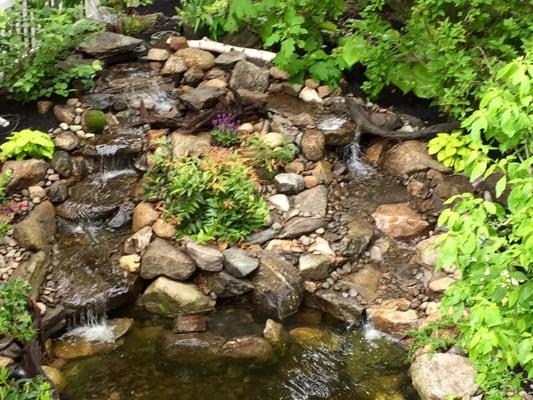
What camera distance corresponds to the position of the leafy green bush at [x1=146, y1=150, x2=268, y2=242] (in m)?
6.24

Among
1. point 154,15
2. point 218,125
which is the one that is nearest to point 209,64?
point 218,125

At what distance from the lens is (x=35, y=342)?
507cm

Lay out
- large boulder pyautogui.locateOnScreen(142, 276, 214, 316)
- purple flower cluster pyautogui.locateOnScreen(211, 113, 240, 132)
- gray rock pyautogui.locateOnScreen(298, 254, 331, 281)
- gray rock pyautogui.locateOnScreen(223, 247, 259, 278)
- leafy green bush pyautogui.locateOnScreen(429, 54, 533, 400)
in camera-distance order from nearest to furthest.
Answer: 1. leafy green bush pyautogui.locateOnScreen(429, 54, 533, 400)
2. large boulder pyautogui.locateOnScreen(142, 276, 214, 316)
3. gray rock pyautogui.locateOnScreen(223, 247, 259, 278)
4. gray rock pyautogui.locateOnScreen(298, 254, 331, 281)
5. purple flower cluster pyautogui.locateOnScreen(211, 113, 240, 132)

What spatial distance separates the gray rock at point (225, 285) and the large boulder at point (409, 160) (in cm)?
232

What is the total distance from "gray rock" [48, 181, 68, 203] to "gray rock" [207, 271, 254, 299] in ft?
5.76

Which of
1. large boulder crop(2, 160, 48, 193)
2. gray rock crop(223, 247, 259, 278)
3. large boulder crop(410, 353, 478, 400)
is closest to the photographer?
large boulder crop(410, 353, 478, 400)

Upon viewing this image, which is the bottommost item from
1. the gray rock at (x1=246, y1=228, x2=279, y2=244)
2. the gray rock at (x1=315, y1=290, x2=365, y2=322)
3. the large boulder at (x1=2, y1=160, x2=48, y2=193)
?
the gray rock at (x1=315, y1=290, x2=365, y2=322)

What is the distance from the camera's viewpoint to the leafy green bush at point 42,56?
6.92m

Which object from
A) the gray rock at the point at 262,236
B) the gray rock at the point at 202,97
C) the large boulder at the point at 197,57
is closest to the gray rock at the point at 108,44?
the large boulder at the point at 197,57

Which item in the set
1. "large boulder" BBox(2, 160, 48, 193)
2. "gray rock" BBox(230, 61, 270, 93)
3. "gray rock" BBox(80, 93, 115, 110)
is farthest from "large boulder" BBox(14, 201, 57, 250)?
"gray rock" BBox(230, 61, 270, 93)

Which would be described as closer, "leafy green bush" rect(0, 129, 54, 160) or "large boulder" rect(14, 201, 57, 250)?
"large boulder" rect(14, 201, 57, 250)

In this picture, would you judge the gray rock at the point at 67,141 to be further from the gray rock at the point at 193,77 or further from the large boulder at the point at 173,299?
the large boulder at the point at 173,299

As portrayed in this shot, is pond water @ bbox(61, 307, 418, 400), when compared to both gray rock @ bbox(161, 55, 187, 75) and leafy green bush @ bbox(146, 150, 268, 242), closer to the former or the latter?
leafy green bush @ bbox(146, 150, 268, 242)

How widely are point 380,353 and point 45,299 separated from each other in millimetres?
3039
